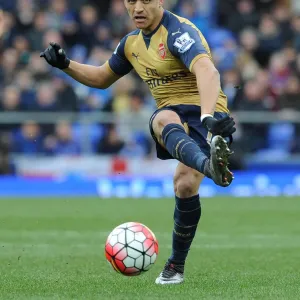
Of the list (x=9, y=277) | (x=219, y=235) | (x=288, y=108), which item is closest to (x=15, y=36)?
(x=288, y=108)

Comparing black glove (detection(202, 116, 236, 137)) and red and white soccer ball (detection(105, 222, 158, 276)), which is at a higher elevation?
black glove (detection(202, 116, 236, 137))

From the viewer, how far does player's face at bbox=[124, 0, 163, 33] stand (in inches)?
285

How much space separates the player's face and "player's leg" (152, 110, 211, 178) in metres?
0.67

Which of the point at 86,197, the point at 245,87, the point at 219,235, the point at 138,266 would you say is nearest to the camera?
the point at 138,266

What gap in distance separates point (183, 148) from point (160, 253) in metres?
2.98

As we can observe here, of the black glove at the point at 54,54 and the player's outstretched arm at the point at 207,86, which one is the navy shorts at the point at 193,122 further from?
the black glove at the point at 54,54

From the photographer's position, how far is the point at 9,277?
7.64 meters

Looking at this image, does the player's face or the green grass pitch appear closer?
the green grass pitch

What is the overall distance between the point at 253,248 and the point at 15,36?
32.7ft

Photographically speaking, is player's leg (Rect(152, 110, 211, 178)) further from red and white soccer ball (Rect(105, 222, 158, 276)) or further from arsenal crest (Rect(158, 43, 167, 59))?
red and white soccer ball (Rect(105, 222, 158, 276))

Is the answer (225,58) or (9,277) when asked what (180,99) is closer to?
(9,277)

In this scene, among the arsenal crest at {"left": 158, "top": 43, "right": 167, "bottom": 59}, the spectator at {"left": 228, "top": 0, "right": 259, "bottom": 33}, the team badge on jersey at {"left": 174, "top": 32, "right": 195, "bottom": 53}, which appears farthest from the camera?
the spectator at {"left": 228, "top": 0, "right": 259, "bottom": 33}

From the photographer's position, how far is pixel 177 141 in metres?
6.90

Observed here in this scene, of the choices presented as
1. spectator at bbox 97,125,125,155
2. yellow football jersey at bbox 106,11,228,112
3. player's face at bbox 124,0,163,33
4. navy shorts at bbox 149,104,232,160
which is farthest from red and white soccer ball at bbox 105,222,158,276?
spectator at bbox 97,125,125,155
